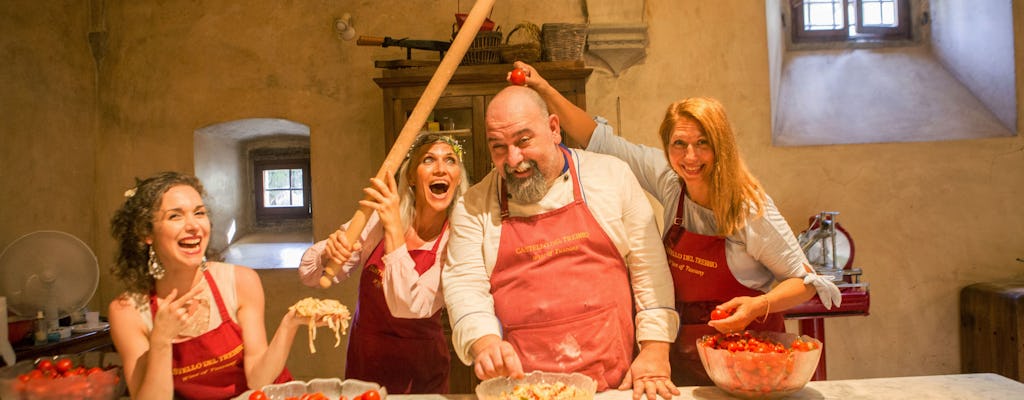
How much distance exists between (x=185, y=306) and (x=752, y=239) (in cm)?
167

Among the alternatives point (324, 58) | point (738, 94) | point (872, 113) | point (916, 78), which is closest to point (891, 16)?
point (916, 78)

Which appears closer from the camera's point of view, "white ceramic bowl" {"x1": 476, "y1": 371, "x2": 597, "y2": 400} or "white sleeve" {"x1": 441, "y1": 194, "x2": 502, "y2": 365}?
"white ceramic bowl" {"x1": 476, "y1": 371, "x2": 597, "y2": 400}

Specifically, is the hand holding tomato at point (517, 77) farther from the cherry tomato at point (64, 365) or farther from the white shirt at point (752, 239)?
the cherry tomato at point (64, 365)

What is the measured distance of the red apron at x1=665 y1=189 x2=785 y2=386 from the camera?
2.21 metres

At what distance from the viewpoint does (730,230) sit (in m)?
2.09

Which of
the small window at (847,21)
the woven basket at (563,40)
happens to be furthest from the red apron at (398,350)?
the small window at (847,21)

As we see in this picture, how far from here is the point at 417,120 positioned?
7.37 ft

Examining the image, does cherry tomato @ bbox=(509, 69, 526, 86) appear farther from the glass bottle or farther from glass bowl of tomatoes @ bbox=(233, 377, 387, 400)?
the glass bottle

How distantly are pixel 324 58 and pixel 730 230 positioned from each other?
3813 mm

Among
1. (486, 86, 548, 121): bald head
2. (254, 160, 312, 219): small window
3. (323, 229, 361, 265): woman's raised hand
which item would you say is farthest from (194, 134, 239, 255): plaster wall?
(486, 86, 548, 121): bald head

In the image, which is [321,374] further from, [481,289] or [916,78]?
[916,78]

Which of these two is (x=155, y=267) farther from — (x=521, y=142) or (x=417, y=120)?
(x=521, y=142)

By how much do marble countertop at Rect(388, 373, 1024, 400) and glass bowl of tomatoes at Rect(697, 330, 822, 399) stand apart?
0.08 metres

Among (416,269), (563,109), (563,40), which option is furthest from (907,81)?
(416,269)
